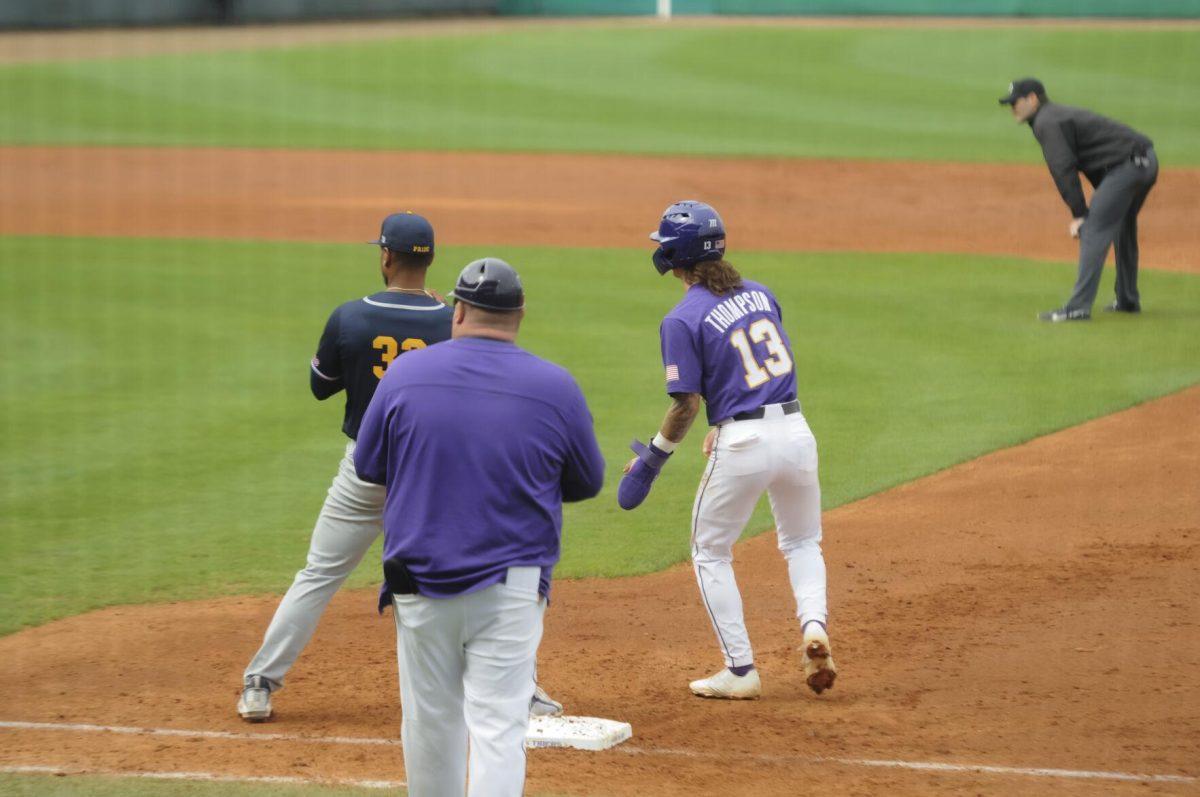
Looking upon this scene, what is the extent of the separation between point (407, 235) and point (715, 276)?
1272mm

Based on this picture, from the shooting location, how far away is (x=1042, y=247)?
1800 cm

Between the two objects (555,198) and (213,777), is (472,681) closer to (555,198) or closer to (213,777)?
(213,777)

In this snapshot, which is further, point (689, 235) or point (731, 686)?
point (731, 686)

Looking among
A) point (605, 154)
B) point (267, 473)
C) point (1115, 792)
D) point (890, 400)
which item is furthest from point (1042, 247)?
point (1115, 792)

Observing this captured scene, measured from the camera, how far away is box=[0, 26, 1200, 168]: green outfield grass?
27250 mm

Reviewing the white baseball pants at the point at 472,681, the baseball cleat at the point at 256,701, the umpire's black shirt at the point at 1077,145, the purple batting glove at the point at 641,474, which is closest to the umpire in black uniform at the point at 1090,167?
the umpire's black shirt at the point at 1077,145

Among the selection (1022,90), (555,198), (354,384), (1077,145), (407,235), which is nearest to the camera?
(407,235)

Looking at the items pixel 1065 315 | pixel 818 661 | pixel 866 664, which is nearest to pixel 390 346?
pixel 818 661

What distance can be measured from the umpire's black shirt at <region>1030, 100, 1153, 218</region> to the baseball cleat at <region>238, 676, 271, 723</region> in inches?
365

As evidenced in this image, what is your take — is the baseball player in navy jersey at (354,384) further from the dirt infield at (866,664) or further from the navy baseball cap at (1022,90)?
the navy baseball cap at (1022,90)

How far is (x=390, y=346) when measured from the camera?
5699mm

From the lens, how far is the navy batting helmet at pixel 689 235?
19.5 feet

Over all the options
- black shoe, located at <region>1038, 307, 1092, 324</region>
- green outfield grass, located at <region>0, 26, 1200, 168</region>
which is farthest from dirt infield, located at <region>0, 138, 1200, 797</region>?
green outfield grass, located at <region>0, 26, 1200, 168</region>

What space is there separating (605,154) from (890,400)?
14997mm
